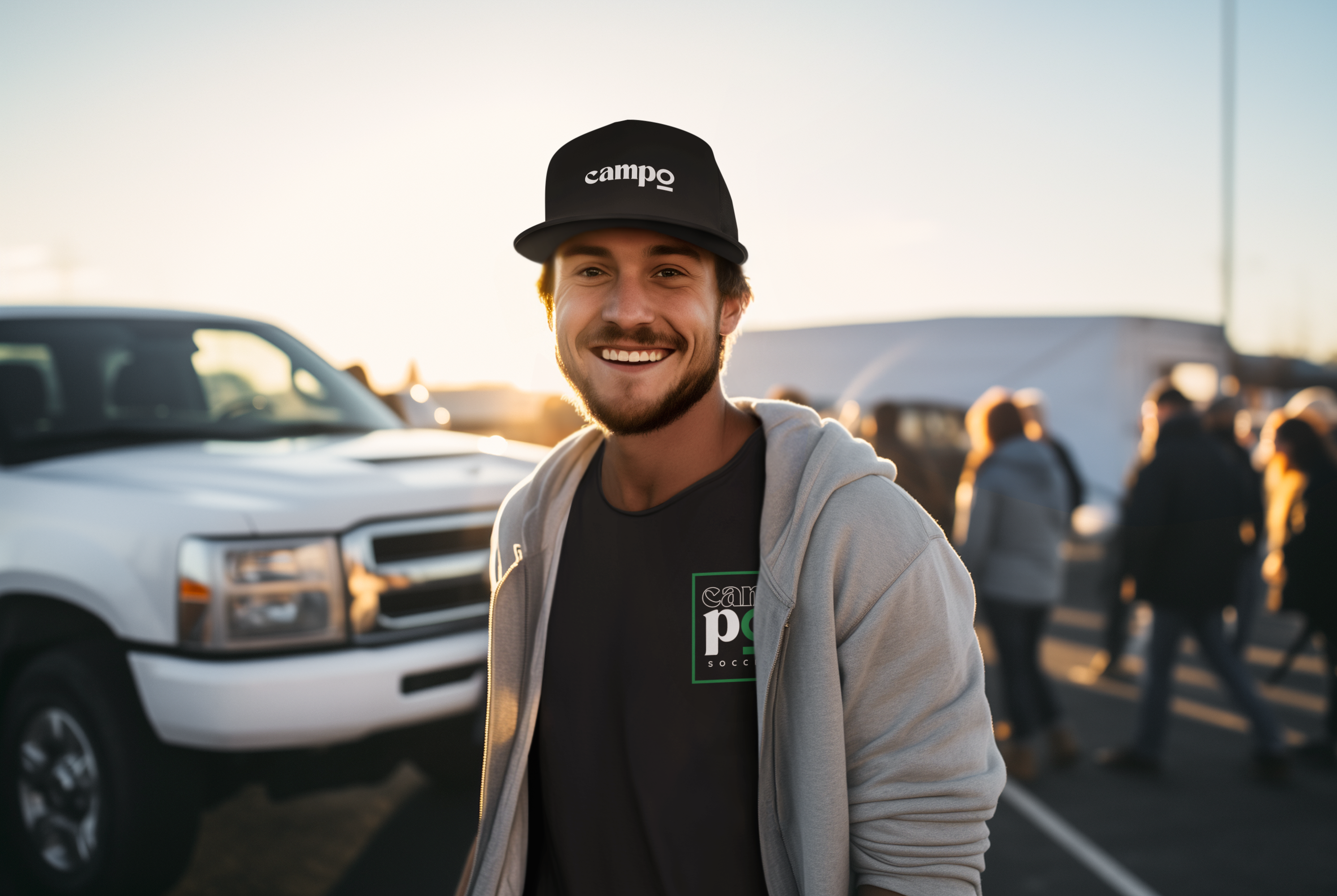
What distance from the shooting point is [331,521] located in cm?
323

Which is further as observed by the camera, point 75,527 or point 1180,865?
point 1180,865

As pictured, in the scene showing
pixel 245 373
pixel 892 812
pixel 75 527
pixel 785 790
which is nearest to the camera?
pixel 892 812

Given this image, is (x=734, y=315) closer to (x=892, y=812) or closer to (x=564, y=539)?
(x=564, y=539)

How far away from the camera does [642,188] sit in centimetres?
155

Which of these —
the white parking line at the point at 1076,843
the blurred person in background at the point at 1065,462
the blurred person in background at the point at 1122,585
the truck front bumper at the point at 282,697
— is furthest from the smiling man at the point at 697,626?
the blurred person in background at the point at 1065,462

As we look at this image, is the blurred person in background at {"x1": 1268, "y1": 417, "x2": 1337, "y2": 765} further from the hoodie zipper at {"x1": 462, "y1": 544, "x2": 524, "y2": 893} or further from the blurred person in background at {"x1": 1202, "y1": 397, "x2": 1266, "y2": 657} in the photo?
the hoodie zipper at {"x1": 462, "y1": 544, "x2": 524, "y2": 893}

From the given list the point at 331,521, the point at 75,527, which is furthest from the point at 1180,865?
the point at 75,527

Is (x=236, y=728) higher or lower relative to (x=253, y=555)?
lower

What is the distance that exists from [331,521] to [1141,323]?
14.6m

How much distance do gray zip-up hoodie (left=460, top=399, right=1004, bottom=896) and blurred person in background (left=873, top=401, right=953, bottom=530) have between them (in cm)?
504

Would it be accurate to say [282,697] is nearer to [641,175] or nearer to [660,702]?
[660,702]

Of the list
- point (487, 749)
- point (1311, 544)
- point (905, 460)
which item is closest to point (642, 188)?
point (487, 749)

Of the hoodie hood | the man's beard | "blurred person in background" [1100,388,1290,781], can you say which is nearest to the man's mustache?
the man's beard

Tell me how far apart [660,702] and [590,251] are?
0.79 metres
